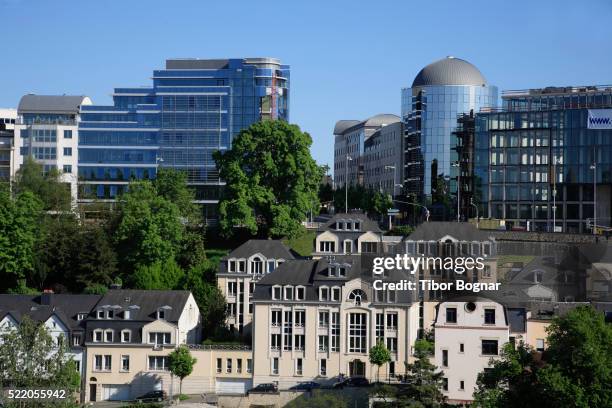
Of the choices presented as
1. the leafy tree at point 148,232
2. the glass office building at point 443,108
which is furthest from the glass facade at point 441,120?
the leafy tree at point 148,232

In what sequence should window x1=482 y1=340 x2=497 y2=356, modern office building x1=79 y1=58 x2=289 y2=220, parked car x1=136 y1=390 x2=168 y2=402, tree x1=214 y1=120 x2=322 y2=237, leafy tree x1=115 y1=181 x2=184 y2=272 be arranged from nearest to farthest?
1. window x1=482 y1=340 x2=497 y2=356
2. parked car x1=136 y1=390 x2=168 y2=402
3. leafy tree x1=115 y1=181 x2=184 y2=272
4. tree x1=214 y1=120 x2=322 y2=237
5. modern office building x1=79 y1=58 x2=289 y2=220

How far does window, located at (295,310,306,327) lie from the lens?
3447 inches

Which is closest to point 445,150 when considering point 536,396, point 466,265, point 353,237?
point 353,237

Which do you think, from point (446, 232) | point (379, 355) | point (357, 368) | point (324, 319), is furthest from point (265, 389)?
point (446, 232)

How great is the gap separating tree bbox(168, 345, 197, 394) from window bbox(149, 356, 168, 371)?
1439 millimetres

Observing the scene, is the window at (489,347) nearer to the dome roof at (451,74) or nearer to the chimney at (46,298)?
the chimney at (46,298)

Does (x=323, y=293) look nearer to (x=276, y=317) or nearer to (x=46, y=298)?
(x=276, y=317)

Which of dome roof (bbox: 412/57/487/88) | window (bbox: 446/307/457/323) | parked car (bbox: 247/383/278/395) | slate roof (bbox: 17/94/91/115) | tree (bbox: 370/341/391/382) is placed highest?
dome roof (bbox: 412/57/487/88)

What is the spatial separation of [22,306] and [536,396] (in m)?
42.1

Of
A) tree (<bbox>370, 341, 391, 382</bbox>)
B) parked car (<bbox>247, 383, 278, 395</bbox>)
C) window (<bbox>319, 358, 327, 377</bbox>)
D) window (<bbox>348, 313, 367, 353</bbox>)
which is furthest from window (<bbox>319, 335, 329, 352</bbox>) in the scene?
A: parked car (<bbox>247, 383, 278, 395</bbox>)

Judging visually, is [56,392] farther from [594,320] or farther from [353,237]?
[353,237]

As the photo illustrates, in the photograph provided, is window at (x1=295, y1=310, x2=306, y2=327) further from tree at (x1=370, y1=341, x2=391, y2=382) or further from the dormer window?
tree at (x1=370, y1=341, x2=391, y2=382)

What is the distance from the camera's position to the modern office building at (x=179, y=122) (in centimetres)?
13225

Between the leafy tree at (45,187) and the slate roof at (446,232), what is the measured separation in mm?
36683
